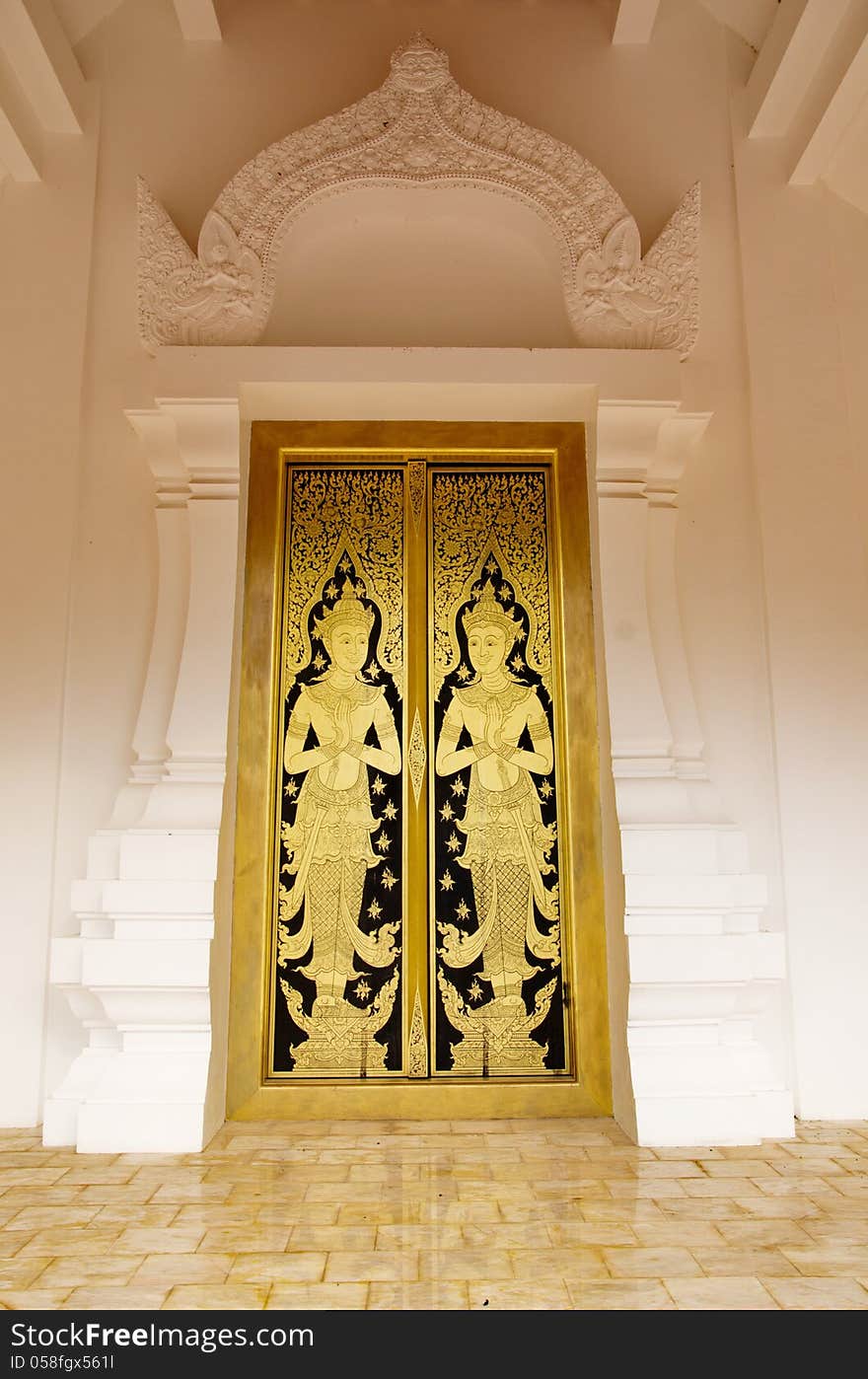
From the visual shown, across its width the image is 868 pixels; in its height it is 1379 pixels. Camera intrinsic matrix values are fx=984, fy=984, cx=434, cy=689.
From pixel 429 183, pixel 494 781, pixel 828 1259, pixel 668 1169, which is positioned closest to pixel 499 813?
pixel 494 781

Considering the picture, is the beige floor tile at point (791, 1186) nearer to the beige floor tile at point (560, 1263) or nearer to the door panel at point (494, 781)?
the beige floor tile at point (560, 1263)

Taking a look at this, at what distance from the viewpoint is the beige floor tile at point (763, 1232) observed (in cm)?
212

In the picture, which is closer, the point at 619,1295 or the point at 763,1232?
the point at 619,1295

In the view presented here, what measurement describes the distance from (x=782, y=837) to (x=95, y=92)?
3767 millimetres

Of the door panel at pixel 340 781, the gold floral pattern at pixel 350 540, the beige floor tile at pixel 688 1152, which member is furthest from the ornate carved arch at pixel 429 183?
the beige floor tile at pixel 688 1152

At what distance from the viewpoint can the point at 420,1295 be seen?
1.85 m

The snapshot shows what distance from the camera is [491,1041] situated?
10.9ft

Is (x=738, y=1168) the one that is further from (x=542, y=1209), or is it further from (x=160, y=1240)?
(x=160, y=1240)

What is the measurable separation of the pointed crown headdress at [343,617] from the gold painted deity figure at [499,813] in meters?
0.37

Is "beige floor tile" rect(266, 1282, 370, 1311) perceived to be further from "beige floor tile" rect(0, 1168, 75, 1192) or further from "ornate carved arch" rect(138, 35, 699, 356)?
"ornate carved arch" rect(138, 35, 699, 356)

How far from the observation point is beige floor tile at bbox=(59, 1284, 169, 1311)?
1.80 meters

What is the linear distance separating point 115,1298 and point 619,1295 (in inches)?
37.1

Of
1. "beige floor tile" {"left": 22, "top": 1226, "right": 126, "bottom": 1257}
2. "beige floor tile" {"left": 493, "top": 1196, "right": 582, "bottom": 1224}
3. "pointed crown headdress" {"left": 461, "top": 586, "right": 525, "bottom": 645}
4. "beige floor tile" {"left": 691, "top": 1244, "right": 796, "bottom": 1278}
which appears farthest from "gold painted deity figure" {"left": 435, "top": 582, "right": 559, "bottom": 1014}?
"beige floor tile" {"left": 22, "top": 1226, "right": 126, "bottom": 1257}

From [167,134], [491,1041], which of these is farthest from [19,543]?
[491,1041]
